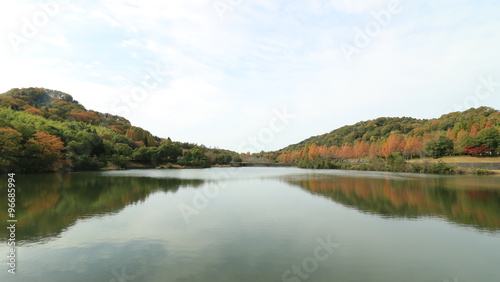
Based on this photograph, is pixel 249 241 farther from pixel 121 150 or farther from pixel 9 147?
pixel 121 150

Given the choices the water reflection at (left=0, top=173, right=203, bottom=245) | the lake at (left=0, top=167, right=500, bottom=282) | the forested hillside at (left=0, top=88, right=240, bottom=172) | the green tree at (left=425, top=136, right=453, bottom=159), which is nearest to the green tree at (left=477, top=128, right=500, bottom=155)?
the green tree at (left=425, top=136, right=453, bottom=159)

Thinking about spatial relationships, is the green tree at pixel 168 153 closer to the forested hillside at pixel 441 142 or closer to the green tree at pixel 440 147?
the forested hillside at pixel 441 142

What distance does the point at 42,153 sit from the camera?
46188 mm

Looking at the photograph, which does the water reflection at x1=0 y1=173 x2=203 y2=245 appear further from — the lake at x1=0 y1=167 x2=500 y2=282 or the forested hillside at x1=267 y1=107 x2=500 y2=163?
the forested hillside at x1=267 y1=107 x2=500 y2=163

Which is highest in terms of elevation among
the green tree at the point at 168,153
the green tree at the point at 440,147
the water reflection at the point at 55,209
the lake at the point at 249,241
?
the green tree at the point at 168,153

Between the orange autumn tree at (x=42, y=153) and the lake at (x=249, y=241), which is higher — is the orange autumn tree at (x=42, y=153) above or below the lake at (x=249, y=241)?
above

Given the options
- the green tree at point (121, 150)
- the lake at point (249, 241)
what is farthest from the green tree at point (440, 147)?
the green tree at point (121, 150)

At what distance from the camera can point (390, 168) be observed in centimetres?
7112

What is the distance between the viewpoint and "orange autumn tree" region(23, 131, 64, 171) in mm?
43906

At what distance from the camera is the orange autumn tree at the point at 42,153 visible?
43906 mm

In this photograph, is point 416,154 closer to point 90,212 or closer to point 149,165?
point 149,165

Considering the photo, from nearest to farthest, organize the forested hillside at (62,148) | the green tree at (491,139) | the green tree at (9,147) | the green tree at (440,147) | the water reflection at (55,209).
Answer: the water reflection at (55,209), the green tree at (9,147), the forested hillside at (62,148), the green tree at (491,139), the green tree at (440,147)

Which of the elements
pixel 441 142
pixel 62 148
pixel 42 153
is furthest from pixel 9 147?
pixel 441 142

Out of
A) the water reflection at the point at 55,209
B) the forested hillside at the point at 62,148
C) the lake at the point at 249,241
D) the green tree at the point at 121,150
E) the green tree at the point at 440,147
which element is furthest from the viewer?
the green tree at the point at 121,150
